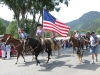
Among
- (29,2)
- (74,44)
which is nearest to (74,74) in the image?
(74,44)

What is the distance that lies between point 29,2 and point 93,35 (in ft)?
60.8

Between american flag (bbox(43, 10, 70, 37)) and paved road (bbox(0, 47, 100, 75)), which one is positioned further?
american flag (bbox(43, 10, 70, 37))

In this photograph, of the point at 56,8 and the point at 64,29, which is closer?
the point at 64,29

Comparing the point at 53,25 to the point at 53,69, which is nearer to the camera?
the point at 53,69

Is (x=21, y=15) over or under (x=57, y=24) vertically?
over

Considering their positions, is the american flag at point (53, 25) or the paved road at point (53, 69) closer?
the paved road at point (53, 69)

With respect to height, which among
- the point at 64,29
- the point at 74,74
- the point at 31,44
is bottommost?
the point at 74,74

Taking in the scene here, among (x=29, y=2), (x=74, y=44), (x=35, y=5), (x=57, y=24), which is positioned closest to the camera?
(x=57, y=24)

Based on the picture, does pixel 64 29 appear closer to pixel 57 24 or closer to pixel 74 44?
pixel 57 24

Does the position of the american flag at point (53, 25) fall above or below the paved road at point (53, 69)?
above

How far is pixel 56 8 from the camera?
33156mm

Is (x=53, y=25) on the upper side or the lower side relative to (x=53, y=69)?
upper

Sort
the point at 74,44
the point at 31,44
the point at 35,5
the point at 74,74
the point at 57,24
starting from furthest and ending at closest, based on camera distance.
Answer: the point at 35,5 → the point at 74,44 → the point at 57,24 → the point at 31,44 → the point at 74,74

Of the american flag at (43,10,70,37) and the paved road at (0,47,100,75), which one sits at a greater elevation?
the american flag at (43,10,70,37)
